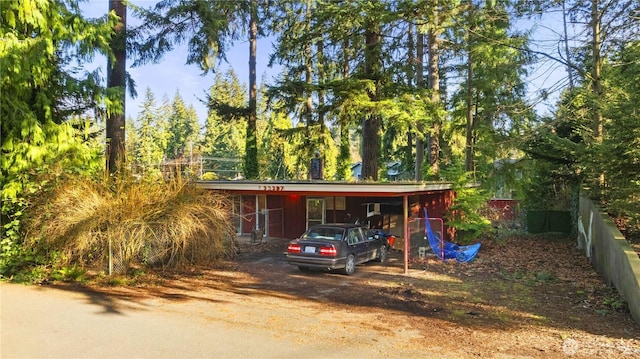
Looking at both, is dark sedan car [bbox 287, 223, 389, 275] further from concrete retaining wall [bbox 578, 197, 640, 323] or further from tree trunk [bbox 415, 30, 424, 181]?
tree trunk [bbox 415, 30, 424, 181]

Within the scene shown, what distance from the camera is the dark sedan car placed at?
441 inches

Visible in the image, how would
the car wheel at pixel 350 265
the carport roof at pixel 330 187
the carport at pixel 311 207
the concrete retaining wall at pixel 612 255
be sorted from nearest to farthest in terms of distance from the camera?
the concrete retaining wall at pixel 612 255
the car wheel at pixel 350 265
the carport roof at pixel 330 187
the carport at pixel 311 207

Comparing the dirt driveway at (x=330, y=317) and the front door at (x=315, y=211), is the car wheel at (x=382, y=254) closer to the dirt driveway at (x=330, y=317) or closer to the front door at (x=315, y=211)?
the dirt driveway at (x=330, y=317)

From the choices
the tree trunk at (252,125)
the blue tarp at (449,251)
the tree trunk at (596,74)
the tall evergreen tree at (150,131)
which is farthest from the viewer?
the tall evergreen tree at (150,131)

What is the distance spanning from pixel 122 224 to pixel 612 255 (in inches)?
447

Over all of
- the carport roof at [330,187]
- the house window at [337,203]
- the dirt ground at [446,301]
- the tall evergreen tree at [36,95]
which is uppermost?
the tall evergreen tree at [36,95]

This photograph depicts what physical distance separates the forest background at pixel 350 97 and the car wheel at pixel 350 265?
4.15 metres

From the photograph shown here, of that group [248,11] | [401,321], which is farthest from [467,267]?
[248,11]

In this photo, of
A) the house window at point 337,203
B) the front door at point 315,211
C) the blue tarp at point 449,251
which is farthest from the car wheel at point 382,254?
the front door at point 315,211

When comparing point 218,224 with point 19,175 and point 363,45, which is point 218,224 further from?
point 363,45

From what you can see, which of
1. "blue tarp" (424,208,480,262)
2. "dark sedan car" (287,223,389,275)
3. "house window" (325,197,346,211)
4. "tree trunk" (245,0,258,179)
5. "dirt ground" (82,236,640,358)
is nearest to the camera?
"dirt ground" (82,236,640,358)

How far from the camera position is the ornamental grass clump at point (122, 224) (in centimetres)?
996

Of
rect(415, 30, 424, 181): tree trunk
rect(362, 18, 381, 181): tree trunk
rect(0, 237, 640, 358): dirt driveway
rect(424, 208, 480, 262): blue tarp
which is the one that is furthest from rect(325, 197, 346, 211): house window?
rect(0, 237, 640, 358): dirt driveway

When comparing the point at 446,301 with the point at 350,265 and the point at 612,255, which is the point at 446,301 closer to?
the point at 350,265
